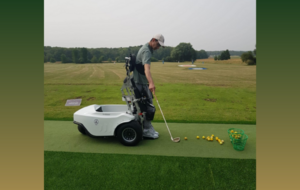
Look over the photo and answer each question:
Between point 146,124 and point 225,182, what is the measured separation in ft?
5.25

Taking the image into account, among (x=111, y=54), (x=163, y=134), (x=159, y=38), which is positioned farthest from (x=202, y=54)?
(x=163, y=134)

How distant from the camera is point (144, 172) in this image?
249 cm

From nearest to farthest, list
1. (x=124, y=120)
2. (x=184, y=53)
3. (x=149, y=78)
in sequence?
(x=149, y=78) < (x=124, y=120) < (x=184, y=53)

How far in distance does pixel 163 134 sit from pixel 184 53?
101 inches

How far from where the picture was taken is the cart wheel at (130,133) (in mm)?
3184

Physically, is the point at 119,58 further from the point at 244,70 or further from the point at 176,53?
the point at 244,70

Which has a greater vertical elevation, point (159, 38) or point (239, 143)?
point (159, 38)

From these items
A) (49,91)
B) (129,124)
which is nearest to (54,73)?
(49,91)

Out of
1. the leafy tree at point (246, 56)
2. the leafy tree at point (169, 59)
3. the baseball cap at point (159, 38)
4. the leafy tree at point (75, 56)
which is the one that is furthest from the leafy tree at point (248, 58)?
the leafy tree at point (75, 56)

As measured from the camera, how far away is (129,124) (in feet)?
10.4

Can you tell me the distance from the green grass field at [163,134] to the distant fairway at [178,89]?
0.02 metres

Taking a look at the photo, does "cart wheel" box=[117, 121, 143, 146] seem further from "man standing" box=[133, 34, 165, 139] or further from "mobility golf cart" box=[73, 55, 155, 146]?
"man standing" box=[133, 34, 165, 139]

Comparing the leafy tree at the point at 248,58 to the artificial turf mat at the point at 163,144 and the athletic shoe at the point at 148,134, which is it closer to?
the artificial turf mat at the point at 163,144

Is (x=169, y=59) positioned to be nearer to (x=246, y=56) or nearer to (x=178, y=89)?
(x=178, y=89)
